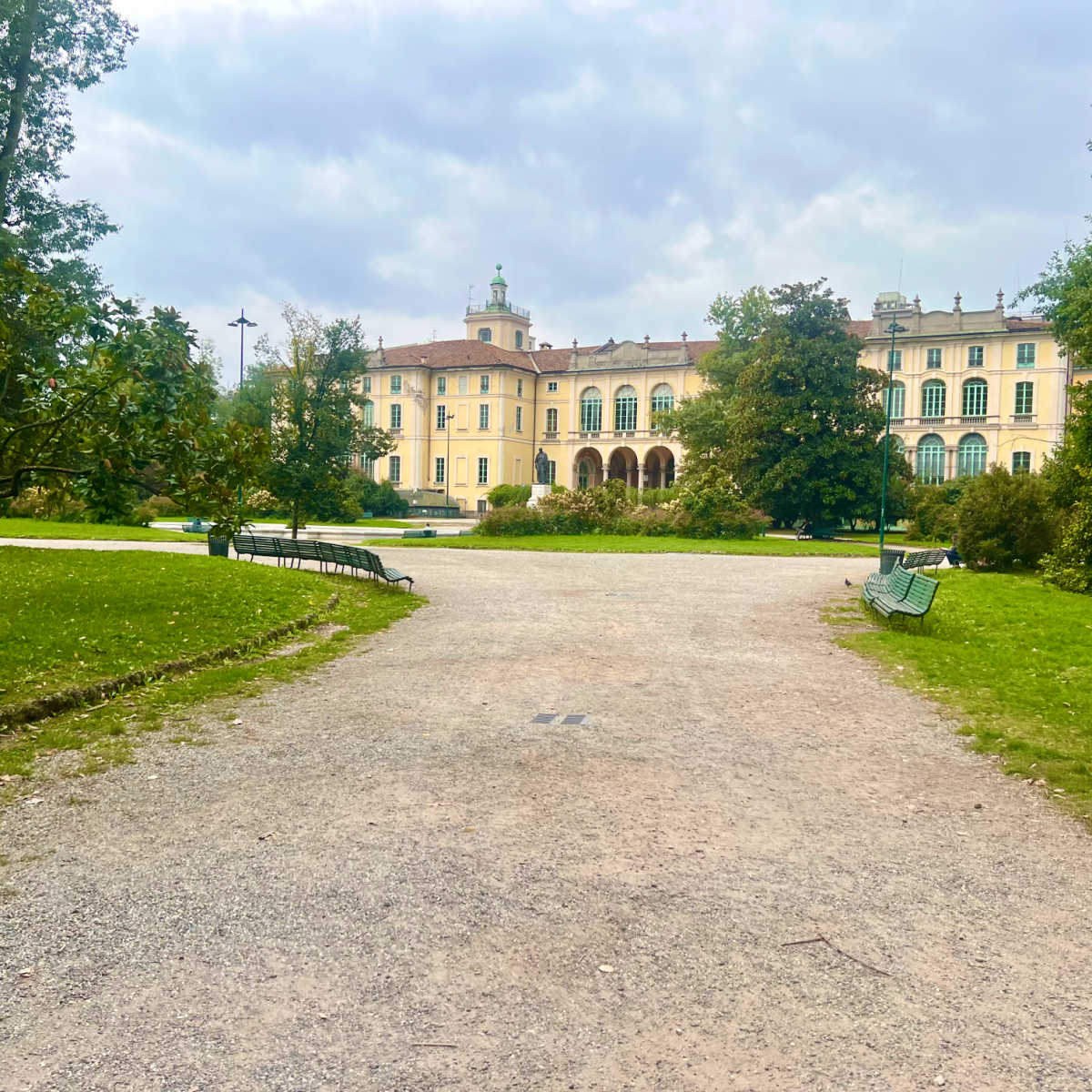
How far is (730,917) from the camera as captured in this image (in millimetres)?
3955

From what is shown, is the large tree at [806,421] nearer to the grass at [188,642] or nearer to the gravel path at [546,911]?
the grass at [188,642]

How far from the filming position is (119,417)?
11.1 m

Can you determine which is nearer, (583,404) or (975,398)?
(975,398)

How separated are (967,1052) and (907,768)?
11.1 ft

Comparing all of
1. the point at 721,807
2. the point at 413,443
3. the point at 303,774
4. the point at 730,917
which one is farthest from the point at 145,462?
the point at 413,443

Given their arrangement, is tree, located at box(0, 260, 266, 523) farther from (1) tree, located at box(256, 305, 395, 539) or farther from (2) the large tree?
(2) the large tree

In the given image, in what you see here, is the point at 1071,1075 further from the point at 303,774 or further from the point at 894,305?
the point at 894,305

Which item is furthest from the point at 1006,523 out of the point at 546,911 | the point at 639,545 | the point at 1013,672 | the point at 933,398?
the point at 933,398

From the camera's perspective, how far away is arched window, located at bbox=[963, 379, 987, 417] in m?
64.0

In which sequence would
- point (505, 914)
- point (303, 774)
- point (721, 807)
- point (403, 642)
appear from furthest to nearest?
point (403, 642), point (303, 774), point (721, 807), point (505, 914)

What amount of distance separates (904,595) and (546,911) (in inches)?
402

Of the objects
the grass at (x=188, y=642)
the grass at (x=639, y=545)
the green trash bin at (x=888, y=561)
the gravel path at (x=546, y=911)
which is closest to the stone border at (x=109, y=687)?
the grass at (x=188, y=642)

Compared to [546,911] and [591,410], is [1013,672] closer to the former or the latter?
[546,911]

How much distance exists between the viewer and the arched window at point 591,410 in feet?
252
